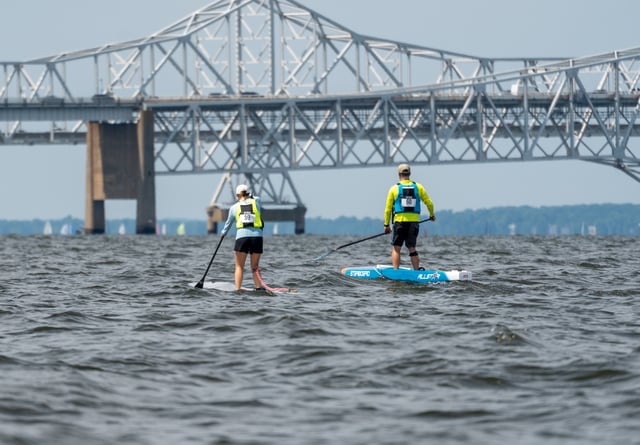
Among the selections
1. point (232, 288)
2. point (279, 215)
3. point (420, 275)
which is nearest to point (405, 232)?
point (420, 275)

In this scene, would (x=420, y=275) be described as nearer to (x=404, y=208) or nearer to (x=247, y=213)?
(x=404, y=208)

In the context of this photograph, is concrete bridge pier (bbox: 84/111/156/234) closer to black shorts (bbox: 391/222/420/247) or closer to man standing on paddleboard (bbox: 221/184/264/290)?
A: black shorts (bbox: 391/222/420/247)

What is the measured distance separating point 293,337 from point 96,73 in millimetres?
111847

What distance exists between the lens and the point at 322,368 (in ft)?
41.4

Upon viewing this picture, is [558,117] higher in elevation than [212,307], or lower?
higher

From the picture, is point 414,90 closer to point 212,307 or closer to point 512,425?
point 212,307

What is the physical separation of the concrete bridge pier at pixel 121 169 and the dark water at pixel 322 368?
86.2 meters

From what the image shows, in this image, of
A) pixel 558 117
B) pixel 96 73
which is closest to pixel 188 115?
pixel 96 73

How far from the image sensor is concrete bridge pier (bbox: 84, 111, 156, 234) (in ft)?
351

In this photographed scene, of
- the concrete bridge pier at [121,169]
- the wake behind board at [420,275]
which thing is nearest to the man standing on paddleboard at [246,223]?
the wake behind board at [420,275]

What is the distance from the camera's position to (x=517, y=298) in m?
20.4

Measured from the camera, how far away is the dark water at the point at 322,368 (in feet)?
32.6

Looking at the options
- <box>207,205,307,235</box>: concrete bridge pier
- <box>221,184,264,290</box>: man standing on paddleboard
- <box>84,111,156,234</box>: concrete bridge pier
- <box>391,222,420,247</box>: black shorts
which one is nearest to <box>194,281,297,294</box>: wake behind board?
<box>221,184,264,290</box>: man standing on paddleboard

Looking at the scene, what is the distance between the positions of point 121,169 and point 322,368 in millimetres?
95986
